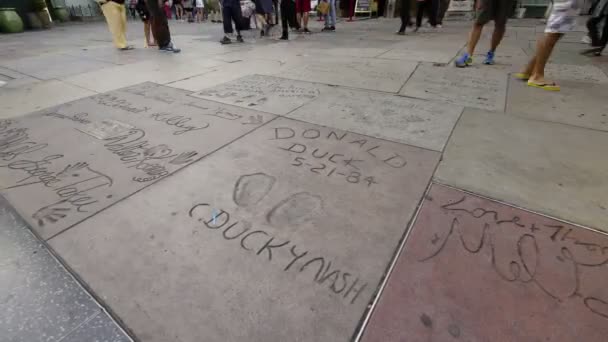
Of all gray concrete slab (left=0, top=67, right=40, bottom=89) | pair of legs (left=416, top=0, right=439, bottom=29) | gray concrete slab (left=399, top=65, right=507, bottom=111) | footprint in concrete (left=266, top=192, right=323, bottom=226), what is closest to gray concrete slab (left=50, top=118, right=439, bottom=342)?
footprint in concrete (left=266, top=192, right=323, bottom=226)

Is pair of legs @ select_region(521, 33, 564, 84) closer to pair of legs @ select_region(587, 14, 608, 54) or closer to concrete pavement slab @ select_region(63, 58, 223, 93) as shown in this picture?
pair of legs @ select_region(587, 14, 608, 54)

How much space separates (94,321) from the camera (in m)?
1.17

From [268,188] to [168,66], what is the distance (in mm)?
→ 4696

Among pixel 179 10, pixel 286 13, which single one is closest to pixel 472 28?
pixel 286 13

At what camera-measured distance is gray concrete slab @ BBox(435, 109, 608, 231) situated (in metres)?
1.69

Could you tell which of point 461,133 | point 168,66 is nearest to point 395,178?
point 461,133

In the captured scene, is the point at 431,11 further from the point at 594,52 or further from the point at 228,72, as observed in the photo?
the point at 228,72

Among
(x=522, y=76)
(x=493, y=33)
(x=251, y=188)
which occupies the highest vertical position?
(x=493, y=33)

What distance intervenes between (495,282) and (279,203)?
3.72 ft

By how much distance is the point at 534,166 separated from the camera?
2.03m

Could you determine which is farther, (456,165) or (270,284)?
(456,165)

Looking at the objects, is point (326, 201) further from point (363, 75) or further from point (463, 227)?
point (363, 75)

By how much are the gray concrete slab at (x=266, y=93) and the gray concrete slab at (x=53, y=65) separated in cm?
311

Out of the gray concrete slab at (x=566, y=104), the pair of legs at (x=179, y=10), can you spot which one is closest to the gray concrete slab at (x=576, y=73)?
the gray concrete slab at (x=566, y=104)
